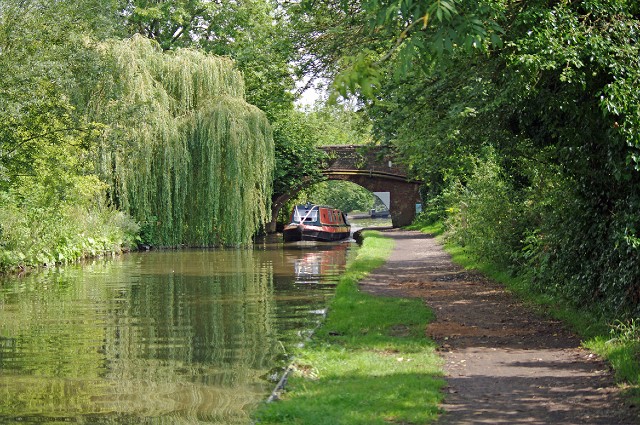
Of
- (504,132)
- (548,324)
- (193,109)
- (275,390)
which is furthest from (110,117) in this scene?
(275,390)

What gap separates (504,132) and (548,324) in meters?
3.31

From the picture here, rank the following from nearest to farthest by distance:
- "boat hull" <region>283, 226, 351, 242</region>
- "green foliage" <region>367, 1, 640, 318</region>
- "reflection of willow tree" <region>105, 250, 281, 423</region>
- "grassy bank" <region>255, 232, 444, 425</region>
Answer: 1. "grassy bank" <region>255, 232, 444, 425</region>
2. "reflection of willow tree" <region>105, 250, 281, 423</region>
3. "green foliage" <region>367, 1, 640, 318</region>
4. "boat hull" <region>283, 226, 351, 242</region>

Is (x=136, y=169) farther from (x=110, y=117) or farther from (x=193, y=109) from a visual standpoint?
(x=110, y=117)

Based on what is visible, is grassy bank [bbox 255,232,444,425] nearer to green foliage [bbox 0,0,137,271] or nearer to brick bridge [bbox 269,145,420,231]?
green foliage [bbox 0,0,137,271]

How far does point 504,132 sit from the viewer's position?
46.9 ft

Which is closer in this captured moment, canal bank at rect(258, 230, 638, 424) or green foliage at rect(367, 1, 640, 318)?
canal bank at rect(258, 230, 638, 424)

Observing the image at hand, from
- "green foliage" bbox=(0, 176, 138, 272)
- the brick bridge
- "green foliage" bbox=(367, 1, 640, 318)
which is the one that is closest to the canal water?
"green foliage" bbox=(0, 176, 138, 272)

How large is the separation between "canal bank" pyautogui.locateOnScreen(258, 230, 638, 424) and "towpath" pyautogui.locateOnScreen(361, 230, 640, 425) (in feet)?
0.04

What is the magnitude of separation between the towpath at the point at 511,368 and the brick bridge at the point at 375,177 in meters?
33.9

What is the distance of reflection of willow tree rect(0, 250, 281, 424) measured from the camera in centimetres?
892

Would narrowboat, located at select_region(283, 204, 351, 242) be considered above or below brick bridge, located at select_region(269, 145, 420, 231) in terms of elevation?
below

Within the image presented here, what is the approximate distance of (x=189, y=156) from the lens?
33.1 m

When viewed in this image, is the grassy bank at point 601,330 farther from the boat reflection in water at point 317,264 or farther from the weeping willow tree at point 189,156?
the weeping willow tree at point 189,156

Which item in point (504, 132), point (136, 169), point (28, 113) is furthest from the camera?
point (136, 169)
